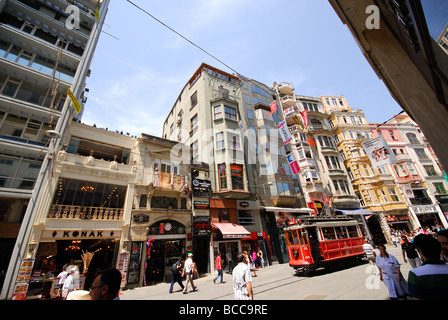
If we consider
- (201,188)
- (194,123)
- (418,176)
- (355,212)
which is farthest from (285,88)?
(201,188)

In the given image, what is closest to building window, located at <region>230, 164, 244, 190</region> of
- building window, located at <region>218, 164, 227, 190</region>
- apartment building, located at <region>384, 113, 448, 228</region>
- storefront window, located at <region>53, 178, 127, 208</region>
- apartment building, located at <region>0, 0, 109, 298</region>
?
building window, located at <region>218, 164, 227, 190</region>

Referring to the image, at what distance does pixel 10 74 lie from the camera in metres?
14.9

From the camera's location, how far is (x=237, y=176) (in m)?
21.6

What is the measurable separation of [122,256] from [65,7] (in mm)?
23899

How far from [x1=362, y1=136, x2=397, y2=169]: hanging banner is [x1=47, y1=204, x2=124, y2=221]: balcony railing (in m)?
20.5

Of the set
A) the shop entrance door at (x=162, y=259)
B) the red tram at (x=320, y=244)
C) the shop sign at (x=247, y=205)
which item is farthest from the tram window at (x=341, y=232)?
the shop entrance door at (x=162, y=259)

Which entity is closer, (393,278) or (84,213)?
(393,278)

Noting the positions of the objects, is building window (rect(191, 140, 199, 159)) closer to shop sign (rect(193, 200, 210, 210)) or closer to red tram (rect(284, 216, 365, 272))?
shop sign (rect(193, 200, 210, 210))

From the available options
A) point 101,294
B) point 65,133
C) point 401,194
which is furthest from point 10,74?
point 401,194

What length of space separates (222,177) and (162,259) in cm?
956

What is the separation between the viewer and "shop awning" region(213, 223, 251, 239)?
57.0 ft

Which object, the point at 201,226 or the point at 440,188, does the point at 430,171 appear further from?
the point at 201,226

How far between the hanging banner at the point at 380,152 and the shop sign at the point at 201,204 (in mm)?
14693
